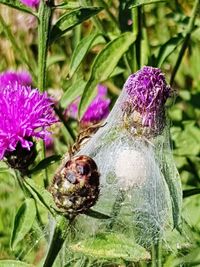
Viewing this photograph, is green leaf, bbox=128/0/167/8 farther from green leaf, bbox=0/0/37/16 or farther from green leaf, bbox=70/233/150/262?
green leaf, bbox=70/233/150/262

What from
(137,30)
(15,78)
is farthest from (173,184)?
(15,78)

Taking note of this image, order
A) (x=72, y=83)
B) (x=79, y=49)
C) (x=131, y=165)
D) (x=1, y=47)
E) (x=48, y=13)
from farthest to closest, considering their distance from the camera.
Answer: (x=1, y=47) → (x=72, y=83) → (x=79, y=49) → (x=48, y=13) → (x=131, y=165)

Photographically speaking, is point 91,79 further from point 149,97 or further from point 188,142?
point 188,142

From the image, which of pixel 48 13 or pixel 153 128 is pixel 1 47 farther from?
pixel 153 128

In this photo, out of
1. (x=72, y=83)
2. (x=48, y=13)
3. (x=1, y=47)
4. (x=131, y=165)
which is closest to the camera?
(x=131, y=165)

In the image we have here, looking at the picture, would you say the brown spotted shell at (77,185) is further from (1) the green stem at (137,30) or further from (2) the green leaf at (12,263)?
(1) the green stem at (137,30)

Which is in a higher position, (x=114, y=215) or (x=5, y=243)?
(x=114, y=215)

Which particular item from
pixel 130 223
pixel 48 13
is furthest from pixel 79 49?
pixel 130 223
